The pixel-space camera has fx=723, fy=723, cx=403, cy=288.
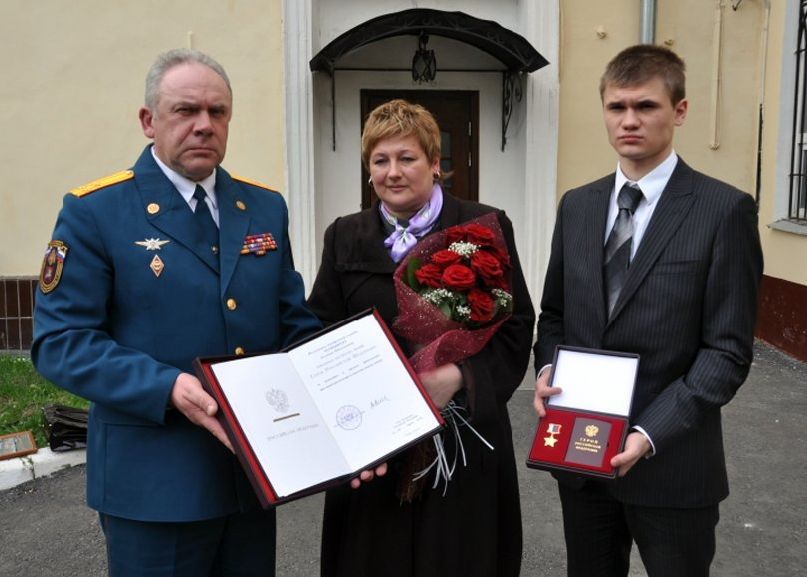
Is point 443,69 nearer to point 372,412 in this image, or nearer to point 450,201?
point 450,201

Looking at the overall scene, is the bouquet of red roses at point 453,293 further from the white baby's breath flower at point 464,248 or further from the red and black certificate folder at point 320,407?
the red and black certificate folder at point 320,407

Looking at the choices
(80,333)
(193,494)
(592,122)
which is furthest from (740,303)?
(592,122)

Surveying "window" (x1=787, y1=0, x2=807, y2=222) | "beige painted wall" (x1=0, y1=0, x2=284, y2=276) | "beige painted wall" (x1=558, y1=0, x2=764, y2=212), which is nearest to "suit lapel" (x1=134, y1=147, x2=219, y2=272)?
"beige painted wall" (x1=0, y1=0, x2=284, y2=276)

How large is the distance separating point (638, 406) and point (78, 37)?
6.47 metres

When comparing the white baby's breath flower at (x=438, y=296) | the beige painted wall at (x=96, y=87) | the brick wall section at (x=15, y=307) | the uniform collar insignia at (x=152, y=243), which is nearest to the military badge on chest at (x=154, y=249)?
the uniform collar insignia at (x=152, y=243)

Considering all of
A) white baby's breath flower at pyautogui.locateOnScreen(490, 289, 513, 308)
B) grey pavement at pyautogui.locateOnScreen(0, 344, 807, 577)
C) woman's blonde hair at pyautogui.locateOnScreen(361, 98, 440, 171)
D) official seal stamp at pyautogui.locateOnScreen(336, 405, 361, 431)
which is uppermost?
woman's blonde hair at pyautogui.locateOnScreen(361, 98, 440, 171)

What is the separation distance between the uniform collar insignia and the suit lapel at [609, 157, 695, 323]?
4.06ft

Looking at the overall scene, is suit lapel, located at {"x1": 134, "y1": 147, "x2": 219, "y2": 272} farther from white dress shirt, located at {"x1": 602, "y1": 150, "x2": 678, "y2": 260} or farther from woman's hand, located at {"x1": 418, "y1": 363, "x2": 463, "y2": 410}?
white dress shirt, located at {"x1": 602, "y1": 150, "x2": 678, "y2": 260}

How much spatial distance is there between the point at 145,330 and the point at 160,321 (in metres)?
0.04

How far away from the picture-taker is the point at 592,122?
6844mm

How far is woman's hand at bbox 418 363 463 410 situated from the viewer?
2084 millimetres

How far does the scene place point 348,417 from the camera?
1.91m

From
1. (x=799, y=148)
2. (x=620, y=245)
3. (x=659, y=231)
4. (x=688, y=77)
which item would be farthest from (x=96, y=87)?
(x=799, y=148)

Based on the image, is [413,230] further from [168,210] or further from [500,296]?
[168,210]
